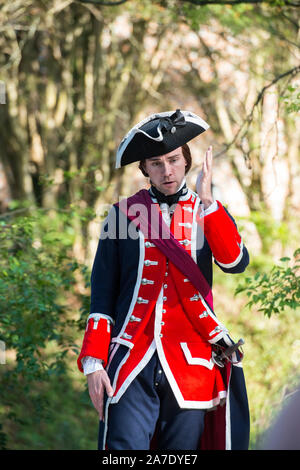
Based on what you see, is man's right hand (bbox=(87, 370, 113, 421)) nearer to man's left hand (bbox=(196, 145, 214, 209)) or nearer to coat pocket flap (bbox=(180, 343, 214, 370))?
coat pocket flap (bbox=(180, 343, 214, 370))

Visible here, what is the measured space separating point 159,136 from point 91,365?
1023mm

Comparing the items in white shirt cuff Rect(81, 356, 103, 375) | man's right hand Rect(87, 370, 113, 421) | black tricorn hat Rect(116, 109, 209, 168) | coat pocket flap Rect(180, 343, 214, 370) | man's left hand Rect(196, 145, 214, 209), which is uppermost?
black tricorn hat Rect(116, 109, 209, 168)

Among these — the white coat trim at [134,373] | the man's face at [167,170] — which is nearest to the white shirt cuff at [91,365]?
the white coat trim at [134,373]

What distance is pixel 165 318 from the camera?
2855mm

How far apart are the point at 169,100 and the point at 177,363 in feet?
34.3

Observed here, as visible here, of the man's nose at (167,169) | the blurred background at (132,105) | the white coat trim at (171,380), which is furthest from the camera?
the blurred background at (132,105)

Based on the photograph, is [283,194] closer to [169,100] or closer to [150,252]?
[169,100]

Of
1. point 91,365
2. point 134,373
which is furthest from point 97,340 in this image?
point 134,373

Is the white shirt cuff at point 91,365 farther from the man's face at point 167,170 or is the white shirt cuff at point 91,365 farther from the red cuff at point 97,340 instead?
the man's face at point 167,170

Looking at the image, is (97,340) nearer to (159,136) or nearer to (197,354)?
(197,354)

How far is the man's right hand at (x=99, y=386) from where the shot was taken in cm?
279

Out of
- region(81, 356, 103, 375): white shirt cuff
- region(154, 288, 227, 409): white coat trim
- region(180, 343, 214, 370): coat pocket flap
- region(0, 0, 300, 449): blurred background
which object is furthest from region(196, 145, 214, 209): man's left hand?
region(0, 0, 300, 449): blurred background

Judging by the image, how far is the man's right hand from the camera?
2791 millimetres

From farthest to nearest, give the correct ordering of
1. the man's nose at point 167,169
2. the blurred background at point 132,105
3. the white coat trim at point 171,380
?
the blurred background at point 132,105 < the man's nose at point 167,169 < the white coat trim at point 171,380
